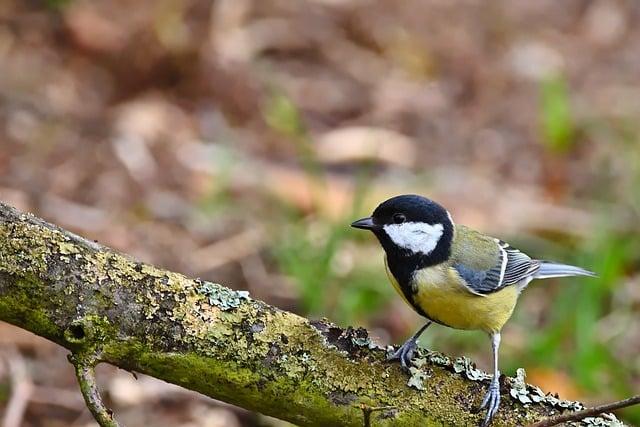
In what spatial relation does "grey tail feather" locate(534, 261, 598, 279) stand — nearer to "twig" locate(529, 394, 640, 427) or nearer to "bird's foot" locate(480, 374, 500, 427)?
"bird's foot" locate(480, 374, 500, 427)

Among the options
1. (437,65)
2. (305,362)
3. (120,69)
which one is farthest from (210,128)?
(305,362)

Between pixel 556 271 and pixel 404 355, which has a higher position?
pixel 556 271

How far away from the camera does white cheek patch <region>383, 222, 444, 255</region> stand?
299cm

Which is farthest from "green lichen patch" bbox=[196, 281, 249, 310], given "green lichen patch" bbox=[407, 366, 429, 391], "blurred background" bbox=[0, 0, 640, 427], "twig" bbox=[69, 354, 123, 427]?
"blurred background" bbox=[0, 0, 640, 427]

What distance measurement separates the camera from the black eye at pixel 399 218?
300cm

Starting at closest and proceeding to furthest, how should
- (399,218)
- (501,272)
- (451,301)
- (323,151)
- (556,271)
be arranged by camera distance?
1. (451,301)
2. (399,218)
3. (501,272)
4. (556,271)
5. (323,151)

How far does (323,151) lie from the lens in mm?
5977

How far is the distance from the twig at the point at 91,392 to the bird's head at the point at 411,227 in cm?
115

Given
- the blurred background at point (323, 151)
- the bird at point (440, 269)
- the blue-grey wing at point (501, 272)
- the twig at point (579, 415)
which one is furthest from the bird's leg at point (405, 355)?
the blurred background at point (323, 151)

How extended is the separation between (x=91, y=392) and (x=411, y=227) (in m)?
1.31

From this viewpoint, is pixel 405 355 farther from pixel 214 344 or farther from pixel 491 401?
pixel 214 344

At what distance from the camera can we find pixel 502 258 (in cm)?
328

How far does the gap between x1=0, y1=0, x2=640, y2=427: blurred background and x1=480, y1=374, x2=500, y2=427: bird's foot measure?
5.20ft

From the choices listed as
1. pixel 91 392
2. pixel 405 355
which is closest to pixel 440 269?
pixel 405 355
